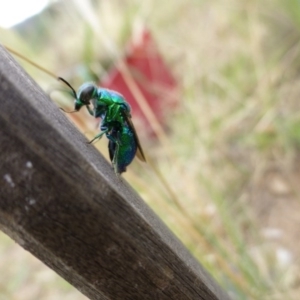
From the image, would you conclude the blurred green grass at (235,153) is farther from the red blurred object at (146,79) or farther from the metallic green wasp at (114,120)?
the metallic green wasp at (114,120)

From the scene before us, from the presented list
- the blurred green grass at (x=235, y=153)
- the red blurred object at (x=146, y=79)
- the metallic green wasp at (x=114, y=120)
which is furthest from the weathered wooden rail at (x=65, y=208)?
the red blurred object at (x=146, y=79)

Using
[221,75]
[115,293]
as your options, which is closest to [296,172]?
[221,75]

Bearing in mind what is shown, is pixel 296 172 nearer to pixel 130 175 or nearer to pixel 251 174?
pixel 251 174

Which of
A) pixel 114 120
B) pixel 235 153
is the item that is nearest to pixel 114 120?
pixel 114 120

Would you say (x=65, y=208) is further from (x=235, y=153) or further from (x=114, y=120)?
(x=235, y=153)

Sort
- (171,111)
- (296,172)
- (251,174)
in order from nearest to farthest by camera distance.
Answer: (296,172)
(251,174)
(171,111)
